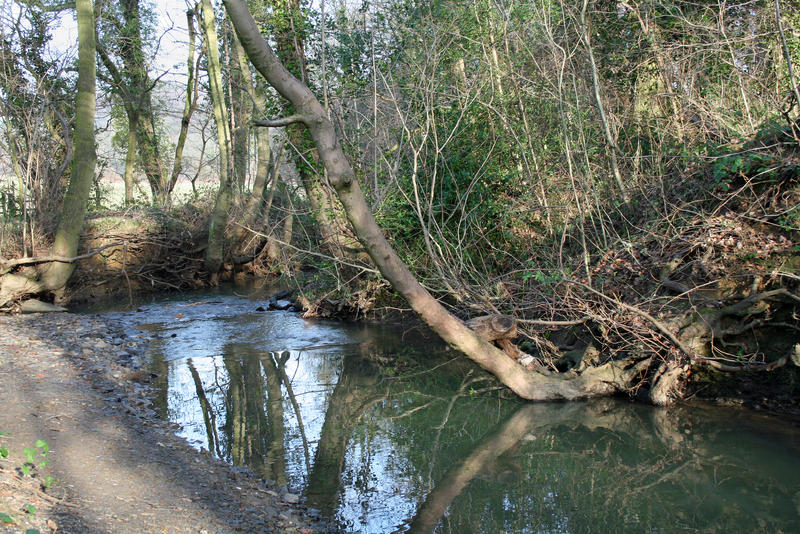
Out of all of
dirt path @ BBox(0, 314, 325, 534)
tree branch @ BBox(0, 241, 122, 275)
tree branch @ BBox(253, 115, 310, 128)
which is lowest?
dirt path @ BBox(0, 314, 325, 534)

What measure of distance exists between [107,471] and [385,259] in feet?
10.7

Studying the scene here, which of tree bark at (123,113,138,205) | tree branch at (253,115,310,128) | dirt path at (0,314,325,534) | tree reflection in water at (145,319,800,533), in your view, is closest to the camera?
dirt path at (0,314,325,534)

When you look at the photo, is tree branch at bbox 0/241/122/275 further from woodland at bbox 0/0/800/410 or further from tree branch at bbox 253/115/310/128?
tree branch at bbox 253/115/310/128

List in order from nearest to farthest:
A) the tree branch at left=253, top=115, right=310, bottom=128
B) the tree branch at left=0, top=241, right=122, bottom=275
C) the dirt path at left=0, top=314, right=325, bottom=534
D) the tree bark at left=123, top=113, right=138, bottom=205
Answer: the dirt path at left=0, top=314, right=325, bottom=534 → the tree branch at left=253, top=115, right=310, bottom=128 → the tree branch at left=0, top=241, right=122, bottom=275 → the tree bark at left=123, top=113, right=138, bottom=205

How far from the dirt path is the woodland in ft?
8.87

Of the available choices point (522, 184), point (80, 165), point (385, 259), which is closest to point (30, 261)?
point (80, 165)

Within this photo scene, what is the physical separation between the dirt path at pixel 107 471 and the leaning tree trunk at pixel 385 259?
2576mm

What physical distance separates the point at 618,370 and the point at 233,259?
631 inches

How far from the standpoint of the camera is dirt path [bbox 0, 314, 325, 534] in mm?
4578

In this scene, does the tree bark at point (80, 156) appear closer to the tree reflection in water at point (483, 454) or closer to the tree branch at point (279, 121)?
the tree reflection in water at point (483, 454)

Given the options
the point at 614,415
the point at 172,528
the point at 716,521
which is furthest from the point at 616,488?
the point at 172,528

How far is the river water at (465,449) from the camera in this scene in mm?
5855

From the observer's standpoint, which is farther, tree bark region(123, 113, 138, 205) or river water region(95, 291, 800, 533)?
tree bark region(123, 113, 138, 205)

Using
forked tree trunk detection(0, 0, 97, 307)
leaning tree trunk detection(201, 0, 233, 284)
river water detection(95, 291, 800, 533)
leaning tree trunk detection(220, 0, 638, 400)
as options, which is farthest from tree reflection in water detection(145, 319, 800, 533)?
leaning tree trunk detection(201, 0, 233, 284)
